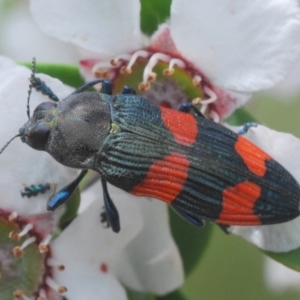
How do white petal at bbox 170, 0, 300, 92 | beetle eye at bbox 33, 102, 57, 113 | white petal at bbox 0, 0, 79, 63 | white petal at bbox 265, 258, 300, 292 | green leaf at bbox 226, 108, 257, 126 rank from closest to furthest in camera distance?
1. white petal at bbox 170, 0, 300, 92
2. beetle eye at bbox 33, 102, 57, 113
3. green leaf at bbox 226, 108, 257, 126
4. white petal at bbox 265, 258, 300, 292
5. white petal at bbox 0, 0, 79, 63

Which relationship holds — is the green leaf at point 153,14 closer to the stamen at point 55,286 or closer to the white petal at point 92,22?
the white petal at point 92,22

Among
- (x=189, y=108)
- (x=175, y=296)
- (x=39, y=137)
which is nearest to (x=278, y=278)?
(x=175, y=296)

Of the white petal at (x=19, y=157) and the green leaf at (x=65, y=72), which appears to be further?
the green leaf at (x=65, y=72)

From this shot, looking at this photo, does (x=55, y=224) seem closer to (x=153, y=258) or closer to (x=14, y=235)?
(x=14, y=235)

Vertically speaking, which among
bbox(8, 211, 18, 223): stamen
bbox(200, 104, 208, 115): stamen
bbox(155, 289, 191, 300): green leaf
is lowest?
bbox(155, 289, 191, 300): green leaf

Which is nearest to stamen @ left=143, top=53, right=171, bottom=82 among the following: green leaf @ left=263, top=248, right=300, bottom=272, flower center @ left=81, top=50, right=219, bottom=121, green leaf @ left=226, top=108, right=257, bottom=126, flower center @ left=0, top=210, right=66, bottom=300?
flower center @ left=81, top=50, right=219, bottom=121

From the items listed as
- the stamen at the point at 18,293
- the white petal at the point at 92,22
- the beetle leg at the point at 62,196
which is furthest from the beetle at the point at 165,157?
the stamen at the point at 18,293

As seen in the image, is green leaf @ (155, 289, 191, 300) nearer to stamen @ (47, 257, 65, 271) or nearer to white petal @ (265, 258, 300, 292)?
stamen @ (47, 257, 65, 271)
